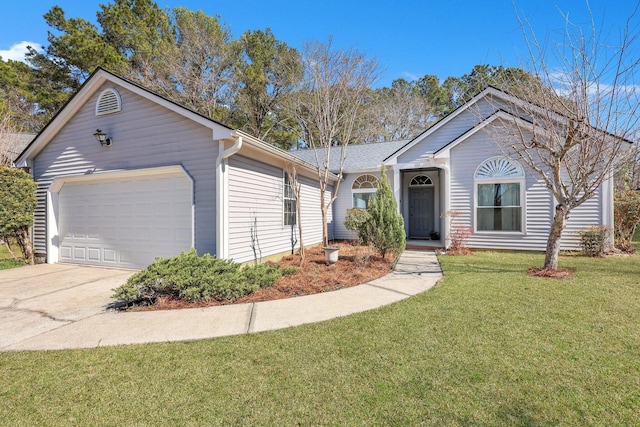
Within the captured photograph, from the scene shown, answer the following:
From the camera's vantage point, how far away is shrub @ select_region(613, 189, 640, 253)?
8.67m

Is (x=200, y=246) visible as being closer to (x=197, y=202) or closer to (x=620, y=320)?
(x=197, y=202)

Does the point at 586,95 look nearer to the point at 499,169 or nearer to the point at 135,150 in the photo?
the point at 499,169

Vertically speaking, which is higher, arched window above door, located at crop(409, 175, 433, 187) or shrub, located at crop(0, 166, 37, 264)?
arched window above door, located at crop(409, 175, 433, 187)

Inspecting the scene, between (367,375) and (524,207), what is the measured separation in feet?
28.3

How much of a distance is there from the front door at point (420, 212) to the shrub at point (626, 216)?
562cm

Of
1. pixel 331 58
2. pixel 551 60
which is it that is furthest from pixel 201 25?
→ pixel 551 60

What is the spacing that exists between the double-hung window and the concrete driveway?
990 centimetres

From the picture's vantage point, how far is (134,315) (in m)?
4.00

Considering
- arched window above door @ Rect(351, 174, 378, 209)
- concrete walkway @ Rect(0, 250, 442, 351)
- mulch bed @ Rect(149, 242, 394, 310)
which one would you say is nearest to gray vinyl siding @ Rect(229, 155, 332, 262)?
mulch bed @ Rect(149, 242, 394, 310)

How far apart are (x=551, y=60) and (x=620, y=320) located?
510cm

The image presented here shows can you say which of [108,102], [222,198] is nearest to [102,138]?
[108,102]

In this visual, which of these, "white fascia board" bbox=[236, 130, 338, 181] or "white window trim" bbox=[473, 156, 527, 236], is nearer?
"white fascia board" bbox=[236, 130, 338, 181]

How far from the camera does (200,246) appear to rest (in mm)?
6168

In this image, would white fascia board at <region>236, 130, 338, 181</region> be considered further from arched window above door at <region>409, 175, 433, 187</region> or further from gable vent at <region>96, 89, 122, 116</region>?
arched window above door at <region>409, 175, 433, 187</region>
